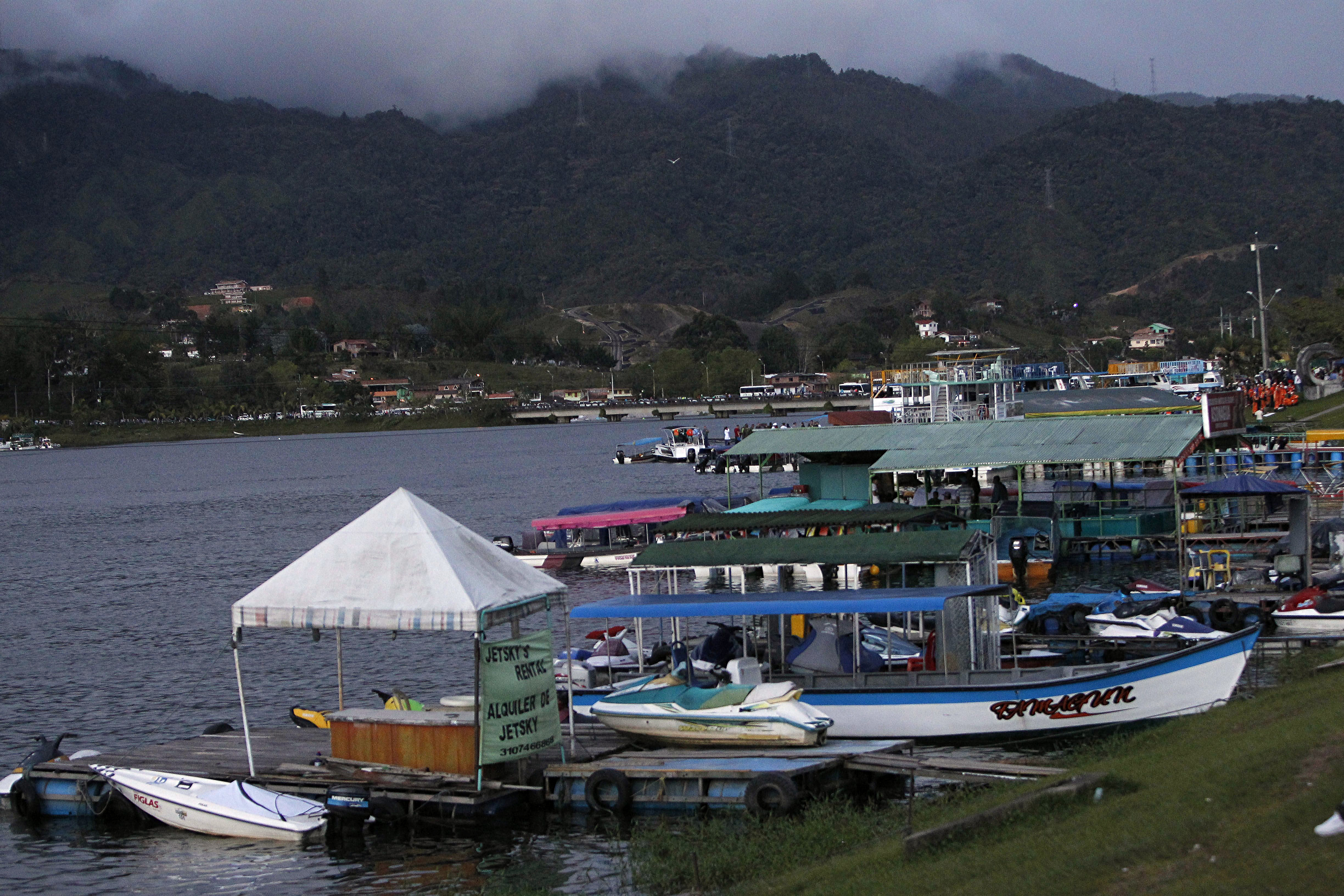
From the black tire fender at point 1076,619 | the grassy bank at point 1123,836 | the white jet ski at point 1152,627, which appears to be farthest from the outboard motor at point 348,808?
the black tire fender at point 1076,619

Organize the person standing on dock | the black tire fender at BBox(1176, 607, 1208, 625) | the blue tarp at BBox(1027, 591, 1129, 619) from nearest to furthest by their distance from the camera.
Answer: the black tire fender at BBox(1176, 607, 1208, 625)
the blue tarp at BBox(1027, 591, 1129, 619)
the person standing on dock

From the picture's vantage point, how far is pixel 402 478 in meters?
130

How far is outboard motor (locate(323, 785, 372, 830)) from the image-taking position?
21797 millimetres

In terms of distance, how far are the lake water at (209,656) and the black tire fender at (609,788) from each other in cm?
54

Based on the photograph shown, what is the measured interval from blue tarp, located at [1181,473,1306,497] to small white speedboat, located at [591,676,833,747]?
21847 mm

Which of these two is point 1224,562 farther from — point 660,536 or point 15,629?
point 15,629

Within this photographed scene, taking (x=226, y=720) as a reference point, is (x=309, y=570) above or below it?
above

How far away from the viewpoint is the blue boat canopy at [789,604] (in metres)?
24.7

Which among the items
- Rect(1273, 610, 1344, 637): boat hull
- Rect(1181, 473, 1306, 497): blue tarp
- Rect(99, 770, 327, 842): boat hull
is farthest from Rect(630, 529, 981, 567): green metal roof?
Rect(1181, 473, 1306, 497): blue tarp

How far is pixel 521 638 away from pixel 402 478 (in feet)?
364

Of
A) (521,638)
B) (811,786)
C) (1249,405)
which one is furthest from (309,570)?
(1249,405)

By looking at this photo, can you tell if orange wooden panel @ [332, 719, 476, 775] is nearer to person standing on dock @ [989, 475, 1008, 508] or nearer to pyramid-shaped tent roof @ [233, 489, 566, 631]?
pyramid-shaped tent roof @ [233, 489, 566, 631]

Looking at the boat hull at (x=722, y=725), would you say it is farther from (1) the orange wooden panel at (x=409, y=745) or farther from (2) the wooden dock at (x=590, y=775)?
(1) the orange wooden panel at (x=409, y=745)

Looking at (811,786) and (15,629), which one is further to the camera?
(15,629)
